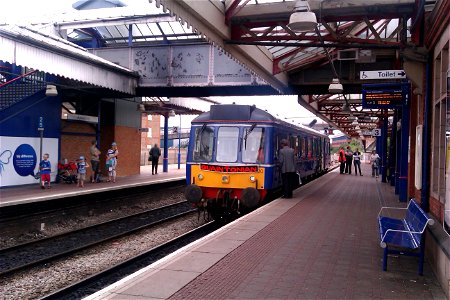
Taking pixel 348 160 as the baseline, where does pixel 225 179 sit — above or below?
below

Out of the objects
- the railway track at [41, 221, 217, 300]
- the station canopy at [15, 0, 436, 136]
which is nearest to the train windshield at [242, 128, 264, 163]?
the station canopy at [15, 0, 436, 136]

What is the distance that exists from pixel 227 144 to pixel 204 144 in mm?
625

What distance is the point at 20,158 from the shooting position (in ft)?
48.4

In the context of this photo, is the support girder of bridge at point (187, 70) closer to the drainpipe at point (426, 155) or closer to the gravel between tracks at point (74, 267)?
the gravel between tracks at point (74, 267)

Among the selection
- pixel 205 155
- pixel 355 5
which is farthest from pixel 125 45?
pixel 355 5

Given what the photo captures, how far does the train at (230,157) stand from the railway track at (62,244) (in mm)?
2262

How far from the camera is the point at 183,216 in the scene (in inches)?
582

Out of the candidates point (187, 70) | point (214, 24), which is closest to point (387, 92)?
point (214, 24)

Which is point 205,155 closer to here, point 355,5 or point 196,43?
point 355,5

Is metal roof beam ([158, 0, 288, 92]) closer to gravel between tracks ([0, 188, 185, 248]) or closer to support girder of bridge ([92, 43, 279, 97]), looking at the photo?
support girder of bridge ([92, 43, 279, 97])

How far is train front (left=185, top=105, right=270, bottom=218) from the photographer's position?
11.3 meters

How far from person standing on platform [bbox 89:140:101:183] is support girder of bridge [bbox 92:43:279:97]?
2945 mm

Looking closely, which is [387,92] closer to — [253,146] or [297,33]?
[297,33]

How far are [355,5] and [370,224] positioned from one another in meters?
4.23
